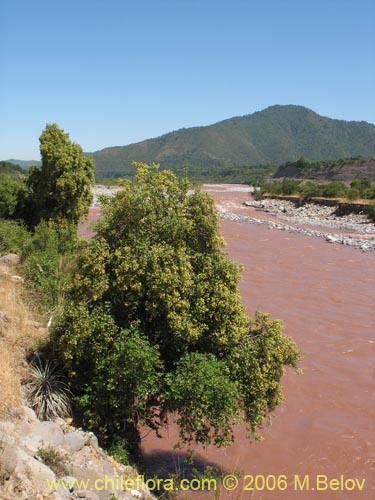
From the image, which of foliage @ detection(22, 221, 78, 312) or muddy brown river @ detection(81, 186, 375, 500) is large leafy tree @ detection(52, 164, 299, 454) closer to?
muddy brown river @ detection(81, 186, 375, 500)

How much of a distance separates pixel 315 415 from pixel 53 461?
661 cm

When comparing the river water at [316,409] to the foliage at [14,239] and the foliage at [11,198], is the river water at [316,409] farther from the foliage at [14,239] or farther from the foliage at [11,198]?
the foliage at [11,198]

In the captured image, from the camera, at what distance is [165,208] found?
7812 mm

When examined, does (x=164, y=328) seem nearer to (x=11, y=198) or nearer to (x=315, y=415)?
(x=315, y=415)

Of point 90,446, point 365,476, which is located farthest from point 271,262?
point 90,446

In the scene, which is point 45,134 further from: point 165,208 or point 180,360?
point 180,360

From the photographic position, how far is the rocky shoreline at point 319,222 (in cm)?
3378

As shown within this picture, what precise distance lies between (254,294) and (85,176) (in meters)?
8.80

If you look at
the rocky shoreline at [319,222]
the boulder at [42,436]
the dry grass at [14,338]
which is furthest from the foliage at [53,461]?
the rocky shoreline at [319,222]

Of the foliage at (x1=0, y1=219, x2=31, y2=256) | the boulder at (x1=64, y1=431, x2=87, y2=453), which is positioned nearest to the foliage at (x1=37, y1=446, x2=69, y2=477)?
the boulder at (x1=64, y1=431, x2=87, y2=453)

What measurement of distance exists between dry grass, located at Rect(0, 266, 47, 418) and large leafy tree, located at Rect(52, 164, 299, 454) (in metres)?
0.82

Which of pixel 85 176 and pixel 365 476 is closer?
pixel 365 476

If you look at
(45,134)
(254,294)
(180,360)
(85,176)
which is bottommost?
(254,294)

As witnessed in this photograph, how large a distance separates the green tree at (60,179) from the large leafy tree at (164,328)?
33.9ft
